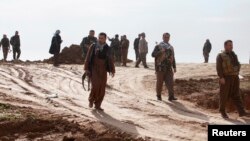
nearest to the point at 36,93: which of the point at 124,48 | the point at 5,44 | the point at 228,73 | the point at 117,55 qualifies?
the point at 228,73

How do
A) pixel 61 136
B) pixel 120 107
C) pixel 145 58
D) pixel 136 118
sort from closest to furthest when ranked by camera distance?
pixel 61 136 → pixel 136 118 → pixel 120 107 → pixel 145 58

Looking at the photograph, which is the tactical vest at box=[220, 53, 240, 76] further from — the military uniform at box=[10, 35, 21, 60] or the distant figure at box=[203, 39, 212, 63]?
the distant figure at box=[203, 39, 212, 63]

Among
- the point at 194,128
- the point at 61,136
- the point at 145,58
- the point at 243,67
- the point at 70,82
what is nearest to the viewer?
the point at 61,136

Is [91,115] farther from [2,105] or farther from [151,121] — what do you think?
[2,105]

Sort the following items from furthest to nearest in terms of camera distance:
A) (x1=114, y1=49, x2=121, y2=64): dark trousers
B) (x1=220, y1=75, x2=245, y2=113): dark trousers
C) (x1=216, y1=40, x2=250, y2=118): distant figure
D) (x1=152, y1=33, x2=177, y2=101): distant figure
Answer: (x1=114, y1=49, x2=121, y2=64): dark trousers < (x1=152, y1=33, x2=177, y2=101): distant figure < (x1=220, y1=75, x2=245, y2=113): dark trousers < (x1=216, y1=40, x2=250, y2=118): distant figure


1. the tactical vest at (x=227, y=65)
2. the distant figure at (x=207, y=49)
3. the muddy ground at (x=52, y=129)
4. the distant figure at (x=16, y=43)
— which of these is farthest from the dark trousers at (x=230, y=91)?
the distant figure at (x=207, y=49)

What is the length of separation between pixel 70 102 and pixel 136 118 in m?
2.59

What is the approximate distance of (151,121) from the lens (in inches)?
412

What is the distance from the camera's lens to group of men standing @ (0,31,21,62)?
27531 mm

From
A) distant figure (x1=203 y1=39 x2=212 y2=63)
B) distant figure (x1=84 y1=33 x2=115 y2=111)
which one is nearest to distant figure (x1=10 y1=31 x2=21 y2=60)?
distant figure (x1=203 y1=39 x2=212 y2=63)

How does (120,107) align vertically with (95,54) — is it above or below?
below

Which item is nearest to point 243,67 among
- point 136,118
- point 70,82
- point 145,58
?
point 145,58

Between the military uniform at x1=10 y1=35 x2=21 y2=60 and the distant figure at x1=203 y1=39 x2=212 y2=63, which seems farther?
the distant figure at x1=203 y1=39 x2=212 y2=63

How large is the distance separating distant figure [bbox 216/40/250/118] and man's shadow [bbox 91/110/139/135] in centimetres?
265
